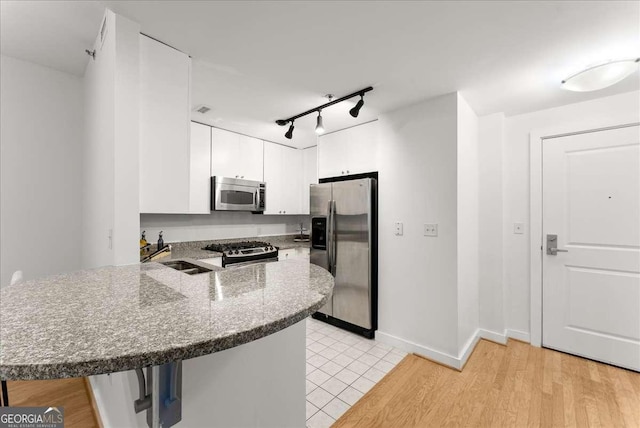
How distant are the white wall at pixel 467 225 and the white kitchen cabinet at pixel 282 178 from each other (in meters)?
2.42

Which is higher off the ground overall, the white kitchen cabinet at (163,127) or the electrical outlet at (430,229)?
the white kitchen cabinet at (163,127)

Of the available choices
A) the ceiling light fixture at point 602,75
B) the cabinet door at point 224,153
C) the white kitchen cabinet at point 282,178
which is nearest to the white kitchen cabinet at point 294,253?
the white kitchen cabinet at point 282,178

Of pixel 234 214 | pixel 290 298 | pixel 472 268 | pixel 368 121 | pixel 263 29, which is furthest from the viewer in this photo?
pixel 234 214

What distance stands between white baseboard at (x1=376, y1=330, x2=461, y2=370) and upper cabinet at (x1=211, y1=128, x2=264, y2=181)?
2516 mm

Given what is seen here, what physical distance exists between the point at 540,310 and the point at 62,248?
4.48 m

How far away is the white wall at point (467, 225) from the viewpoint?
235 centimetres

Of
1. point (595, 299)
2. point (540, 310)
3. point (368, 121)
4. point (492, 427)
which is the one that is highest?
point (368, 121)

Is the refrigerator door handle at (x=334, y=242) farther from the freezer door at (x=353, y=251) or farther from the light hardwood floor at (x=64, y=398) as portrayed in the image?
the light hardwood floor at (x=64, y=398)

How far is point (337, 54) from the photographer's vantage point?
5.89 feet

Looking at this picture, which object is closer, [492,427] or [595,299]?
[492,427]

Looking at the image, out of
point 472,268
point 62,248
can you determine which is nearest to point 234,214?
point 62,248

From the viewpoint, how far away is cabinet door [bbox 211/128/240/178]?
3.27 meters

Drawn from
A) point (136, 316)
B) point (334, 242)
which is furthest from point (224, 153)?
point (136, 316)

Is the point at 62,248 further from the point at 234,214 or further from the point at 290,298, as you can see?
the point at 290,298
